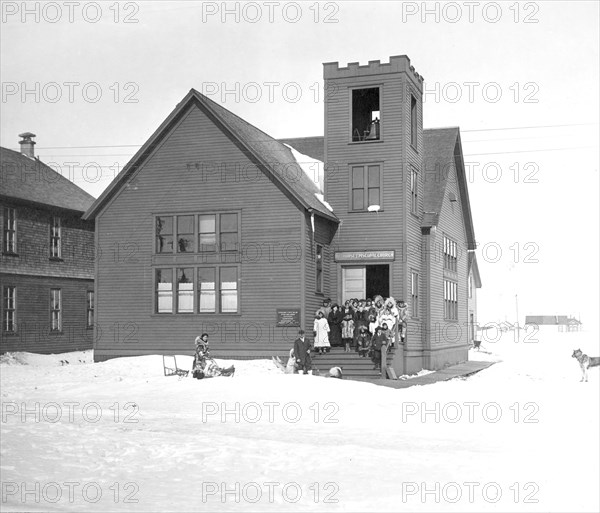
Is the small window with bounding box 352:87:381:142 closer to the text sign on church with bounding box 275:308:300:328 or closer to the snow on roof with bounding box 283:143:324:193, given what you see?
the snow on roof with bounding box 283:143:324:193

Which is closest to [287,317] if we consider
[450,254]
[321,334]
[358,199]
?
[321,334]

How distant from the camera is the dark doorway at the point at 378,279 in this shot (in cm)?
3250

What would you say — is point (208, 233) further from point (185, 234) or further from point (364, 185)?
point (364, 185)

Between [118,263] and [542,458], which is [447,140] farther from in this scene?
[542,458]

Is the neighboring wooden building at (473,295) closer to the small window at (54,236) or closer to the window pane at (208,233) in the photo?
the window pane at (208,233)

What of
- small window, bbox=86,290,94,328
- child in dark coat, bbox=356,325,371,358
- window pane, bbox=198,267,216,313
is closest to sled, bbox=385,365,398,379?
child in dark coat, bbox=356,325,371,358

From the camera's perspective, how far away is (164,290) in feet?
91.1

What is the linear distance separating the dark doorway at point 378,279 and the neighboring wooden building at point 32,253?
1274cm

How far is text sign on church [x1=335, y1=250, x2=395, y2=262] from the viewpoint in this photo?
1104 inches

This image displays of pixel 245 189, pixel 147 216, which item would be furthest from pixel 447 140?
pixel 147 216

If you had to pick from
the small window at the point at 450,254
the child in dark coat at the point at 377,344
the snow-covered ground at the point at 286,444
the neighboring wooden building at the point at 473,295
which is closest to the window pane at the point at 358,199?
the child in dark coat at the point at 377,344

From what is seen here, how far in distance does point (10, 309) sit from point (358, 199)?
14091 millimetres

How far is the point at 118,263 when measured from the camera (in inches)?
1109

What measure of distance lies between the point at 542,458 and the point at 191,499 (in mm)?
5542
